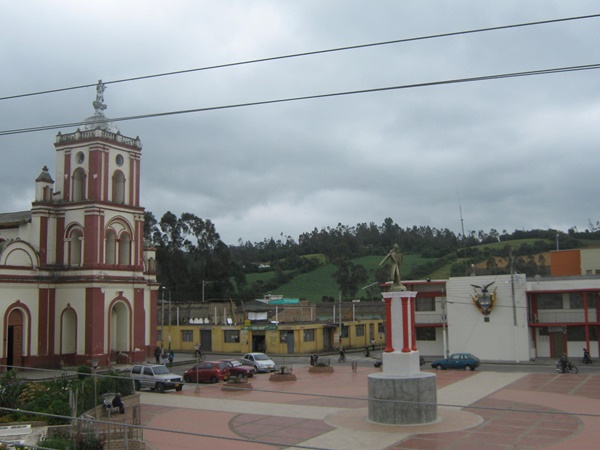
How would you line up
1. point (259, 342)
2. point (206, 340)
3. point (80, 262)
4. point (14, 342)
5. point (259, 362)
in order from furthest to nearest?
point (206, 340)
point (259, 342)
point (80, 262)
point (14, 342)
point (259, 362)

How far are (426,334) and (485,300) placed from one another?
5.74 meters

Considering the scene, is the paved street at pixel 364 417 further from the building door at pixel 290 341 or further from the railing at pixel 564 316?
the building door at pixel 290 341

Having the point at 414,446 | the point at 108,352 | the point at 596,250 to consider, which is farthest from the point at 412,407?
the point at 596,250

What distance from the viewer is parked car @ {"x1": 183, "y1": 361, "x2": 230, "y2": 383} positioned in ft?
107

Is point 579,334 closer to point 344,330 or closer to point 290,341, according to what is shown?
point 344,330

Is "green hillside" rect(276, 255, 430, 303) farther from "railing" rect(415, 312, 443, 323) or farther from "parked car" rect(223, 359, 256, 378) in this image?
"parked car" rect(223, 359, 256, 378)

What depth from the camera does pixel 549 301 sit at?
144ft

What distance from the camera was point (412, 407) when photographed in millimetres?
20172

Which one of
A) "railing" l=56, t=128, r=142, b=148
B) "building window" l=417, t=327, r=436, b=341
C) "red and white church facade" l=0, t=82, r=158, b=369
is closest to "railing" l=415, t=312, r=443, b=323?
"building window" l=417, t=327, r=436, b=341

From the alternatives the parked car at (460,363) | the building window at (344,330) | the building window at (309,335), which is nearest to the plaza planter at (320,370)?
the parked car at (460,363)

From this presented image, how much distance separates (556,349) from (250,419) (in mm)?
29156

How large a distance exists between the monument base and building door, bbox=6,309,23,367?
25.4 metres

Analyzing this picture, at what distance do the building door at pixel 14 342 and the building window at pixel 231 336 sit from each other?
730 inches

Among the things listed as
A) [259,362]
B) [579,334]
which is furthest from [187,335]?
[579,334]
